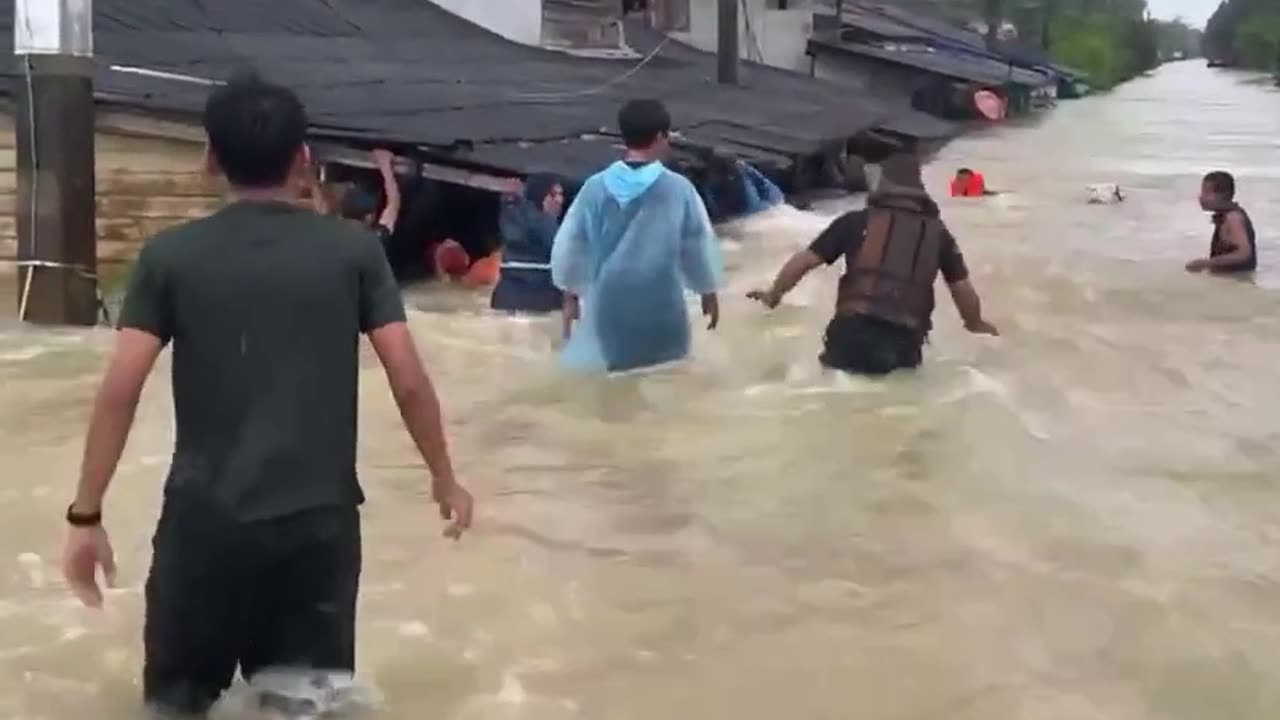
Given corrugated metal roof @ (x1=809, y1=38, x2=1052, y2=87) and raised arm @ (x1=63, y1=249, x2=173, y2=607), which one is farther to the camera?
corrugated metal roof @ (x1=809, y1=38, x2=1052, y2=87)

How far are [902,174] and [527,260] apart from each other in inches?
150

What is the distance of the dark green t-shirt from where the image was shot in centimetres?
387

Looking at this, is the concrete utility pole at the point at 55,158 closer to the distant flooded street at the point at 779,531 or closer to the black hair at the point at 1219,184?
the distant flooded street at the point at 779,531

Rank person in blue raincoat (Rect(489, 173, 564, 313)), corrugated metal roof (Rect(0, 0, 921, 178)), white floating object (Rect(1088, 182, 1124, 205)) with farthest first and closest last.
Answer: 1. white floating object (Rect(1088, 182, 1124, 205))
2. corrugated metal roof (Rect(0, 0, 921, 178))
3. person in blue raincoat (Rect(489, 173, 564, 313))

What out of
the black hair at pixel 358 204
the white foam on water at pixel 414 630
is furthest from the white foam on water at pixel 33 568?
the black hair at pixel 358 204

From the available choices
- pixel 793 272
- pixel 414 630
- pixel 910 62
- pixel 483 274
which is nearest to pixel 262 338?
pixel 414 630

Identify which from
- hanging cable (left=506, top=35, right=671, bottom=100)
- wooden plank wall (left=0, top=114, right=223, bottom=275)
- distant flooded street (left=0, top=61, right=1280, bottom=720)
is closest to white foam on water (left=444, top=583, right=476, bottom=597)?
distant flooded street (left=0, top=61, right=1280, bottom=720)

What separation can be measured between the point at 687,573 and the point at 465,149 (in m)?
6.96

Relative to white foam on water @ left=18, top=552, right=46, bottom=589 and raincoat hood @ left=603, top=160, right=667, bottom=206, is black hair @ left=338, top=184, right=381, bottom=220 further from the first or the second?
white foam on water @ left=18, top=552, right=46, bottom=589

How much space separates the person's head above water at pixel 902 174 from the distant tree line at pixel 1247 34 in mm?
86977

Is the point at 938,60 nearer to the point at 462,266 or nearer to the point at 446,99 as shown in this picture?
the point at 446,99

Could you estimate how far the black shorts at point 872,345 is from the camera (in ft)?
30.2

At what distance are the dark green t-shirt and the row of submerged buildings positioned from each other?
27 centimetres

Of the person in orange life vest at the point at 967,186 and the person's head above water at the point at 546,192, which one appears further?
the person in orange life vest at the point at 967,186
